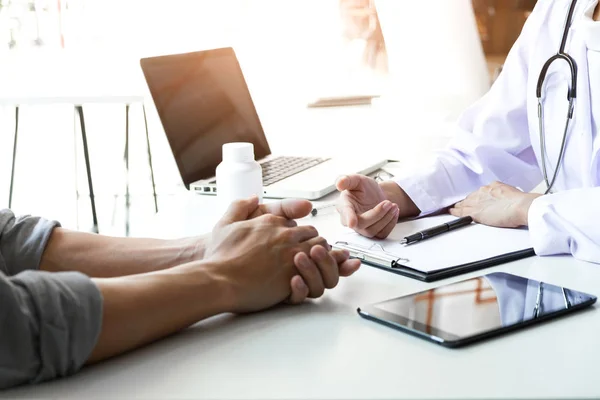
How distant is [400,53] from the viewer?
1.71 meters

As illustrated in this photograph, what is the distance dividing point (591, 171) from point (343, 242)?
49 centimetres

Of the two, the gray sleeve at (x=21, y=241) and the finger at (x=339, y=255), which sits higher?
the gray sleeve at (x=21, y=241)

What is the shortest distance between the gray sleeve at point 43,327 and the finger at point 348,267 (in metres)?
0.32

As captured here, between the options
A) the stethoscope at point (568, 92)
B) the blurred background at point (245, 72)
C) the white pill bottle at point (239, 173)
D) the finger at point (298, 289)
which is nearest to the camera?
the finger at point (298, 289)

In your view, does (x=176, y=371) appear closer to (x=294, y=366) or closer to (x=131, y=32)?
(x=294, y=366)

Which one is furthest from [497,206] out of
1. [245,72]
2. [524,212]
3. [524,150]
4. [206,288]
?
[245,72]

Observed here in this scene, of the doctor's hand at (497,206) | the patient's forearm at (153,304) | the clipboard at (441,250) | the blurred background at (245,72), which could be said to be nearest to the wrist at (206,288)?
the patient's forearm at (153,304)

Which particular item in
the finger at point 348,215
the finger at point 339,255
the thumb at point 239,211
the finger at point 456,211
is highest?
the thumb at point 239,211

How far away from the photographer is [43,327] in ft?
2.07

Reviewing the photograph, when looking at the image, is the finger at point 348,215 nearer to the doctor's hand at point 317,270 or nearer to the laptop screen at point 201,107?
the doctor's hand at point 317,270

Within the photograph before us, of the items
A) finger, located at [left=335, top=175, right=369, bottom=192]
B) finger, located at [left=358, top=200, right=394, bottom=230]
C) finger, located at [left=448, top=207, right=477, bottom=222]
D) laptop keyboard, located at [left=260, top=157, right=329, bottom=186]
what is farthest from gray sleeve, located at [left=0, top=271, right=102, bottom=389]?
laptop keyboard, located at [left=260, top=157, right=329, bottom=186]

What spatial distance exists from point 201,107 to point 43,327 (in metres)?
1.06

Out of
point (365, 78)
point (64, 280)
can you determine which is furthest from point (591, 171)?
point (365, 78)

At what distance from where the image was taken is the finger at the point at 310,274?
0.83 meters
